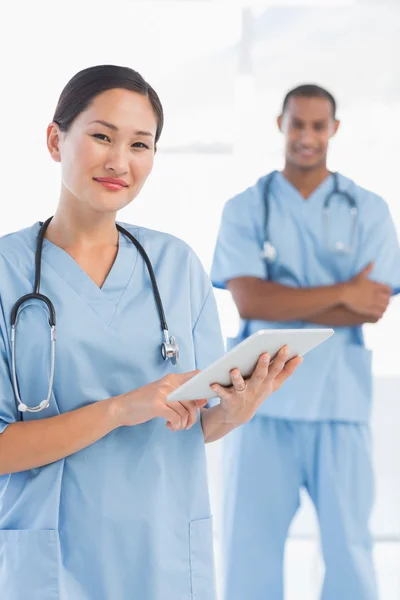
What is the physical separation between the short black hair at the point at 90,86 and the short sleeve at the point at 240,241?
3.57 feet

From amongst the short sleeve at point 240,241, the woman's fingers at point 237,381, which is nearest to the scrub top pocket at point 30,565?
the woman's fingers at point 237,381

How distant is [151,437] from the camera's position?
1.28 meters

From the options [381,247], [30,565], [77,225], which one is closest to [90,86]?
[77,225]

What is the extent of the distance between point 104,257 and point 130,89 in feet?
0.86

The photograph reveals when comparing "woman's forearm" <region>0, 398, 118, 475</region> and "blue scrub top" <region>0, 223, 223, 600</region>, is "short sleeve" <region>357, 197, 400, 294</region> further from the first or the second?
"woman's forearm" <region>0, 398, 118, 475</region>

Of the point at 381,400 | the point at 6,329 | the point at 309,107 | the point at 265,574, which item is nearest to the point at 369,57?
the point at 309,107

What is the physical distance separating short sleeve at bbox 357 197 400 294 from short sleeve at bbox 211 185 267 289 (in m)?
0.28

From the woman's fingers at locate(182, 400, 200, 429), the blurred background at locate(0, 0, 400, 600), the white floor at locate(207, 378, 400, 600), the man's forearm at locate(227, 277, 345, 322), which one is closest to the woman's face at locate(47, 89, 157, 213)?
the woman's fingers at locate(182, 400, 200, 429)

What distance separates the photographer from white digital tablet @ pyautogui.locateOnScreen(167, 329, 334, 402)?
1084mm

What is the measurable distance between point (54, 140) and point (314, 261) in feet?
3.84

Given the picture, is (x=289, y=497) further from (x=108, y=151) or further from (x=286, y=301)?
(x=108, y=151)

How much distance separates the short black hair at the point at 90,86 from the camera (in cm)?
128

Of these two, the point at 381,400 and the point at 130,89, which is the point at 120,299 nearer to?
the point at 130,89

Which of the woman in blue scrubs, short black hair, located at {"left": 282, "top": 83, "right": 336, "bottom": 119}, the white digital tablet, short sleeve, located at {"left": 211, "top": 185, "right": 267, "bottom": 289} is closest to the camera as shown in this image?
the white digital tablet
